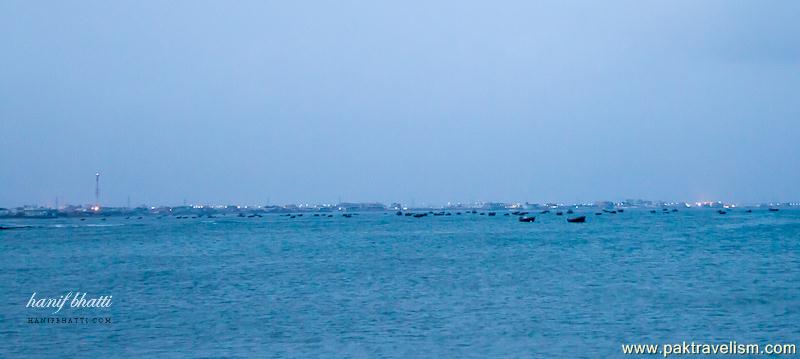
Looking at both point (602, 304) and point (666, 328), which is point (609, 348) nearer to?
point (666, 328)

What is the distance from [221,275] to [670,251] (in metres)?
27.1

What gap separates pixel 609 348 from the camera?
18.5 meters

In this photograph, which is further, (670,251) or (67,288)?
(670,251)

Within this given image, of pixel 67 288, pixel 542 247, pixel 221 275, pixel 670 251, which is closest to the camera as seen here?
pixel 67 288

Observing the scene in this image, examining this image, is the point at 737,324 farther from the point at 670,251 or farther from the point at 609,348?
the point at 670,251

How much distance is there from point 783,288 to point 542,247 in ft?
90.5

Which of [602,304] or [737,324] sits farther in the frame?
[602,304]

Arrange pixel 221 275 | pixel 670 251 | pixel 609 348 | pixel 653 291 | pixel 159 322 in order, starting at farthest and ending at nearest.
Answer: pixel 670 251
pixel 221 275
pixel 653 291
pixel 159 322
pixel 609 348

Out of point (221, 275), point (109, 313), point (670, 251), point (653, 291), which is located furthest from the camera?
point (670, 251)

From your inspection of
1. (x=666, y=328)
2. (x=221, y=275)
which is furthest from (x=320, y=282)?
(x=666, y=328)

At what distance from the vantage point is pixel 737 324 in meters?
21.2

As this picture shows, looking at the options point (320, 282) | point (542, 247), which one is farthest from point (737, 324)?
point (542, 247)

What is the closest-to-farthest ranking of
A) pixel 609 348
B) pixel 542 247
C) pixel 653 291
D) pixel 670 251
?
pixel 609 348, pixel 653 291, pixel 670 251, pixel 542 247

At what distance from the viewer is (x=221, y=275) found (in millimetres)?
37812
